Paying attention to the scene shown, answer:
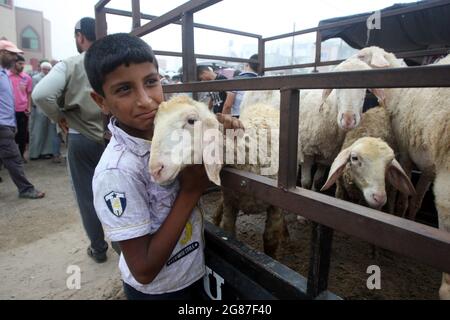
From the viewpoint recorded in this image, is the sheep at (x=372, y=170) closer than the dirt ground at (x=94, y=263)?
Yes

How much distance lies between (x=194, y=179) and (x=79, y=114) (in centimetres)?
191

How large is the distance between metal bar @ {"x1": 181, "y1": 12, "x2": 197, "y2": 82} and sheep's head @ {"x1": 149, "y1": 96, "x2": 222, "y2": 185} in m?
0.35

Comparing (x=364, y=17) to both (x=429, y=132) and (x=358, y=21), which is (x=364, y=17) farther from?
(x=429, y=132)

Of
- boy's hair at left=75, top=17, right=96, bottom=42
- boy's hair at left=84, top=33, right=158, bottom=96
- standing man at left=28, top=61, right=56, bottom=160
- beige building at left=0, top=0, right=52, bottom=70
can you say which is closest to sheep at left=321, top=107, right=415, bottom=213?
boy's hair at left=84, top=33, right=158, bottom=96

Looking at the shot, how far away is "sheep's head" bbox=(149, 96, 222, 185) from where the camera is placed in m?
1.07

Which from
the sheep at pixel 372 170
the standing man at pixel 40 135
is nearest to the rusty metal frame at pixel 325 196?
the sheep at pixel 372 170

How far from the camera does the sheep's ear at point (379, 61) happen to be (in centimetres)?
242

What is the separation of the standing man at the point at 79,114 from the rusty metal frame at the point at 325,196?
1.56m

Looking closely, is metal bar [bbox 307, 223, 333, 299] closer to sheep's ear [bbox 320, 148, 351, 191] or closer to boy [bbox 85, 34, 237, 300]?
boy [bbox 85, 34, 237, 300]

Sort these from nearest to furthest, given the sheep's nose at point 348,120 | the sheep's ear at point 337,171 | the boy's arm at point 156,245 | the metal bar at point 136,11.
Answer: the boy's arm at point 156,245 → the sheep's ear at point 337,171 → the metal bar at point 136,11 → the sheep's nose at point 348,120

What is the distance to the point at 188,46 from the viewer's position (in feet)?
5.00

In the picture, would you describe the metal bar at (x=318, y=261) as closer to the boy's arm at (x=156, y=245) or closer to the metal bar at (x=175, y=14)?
the boy's arm at (x=156, y=245)

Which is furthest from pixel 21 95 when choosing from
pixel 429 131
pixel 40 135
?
pixel 429 131

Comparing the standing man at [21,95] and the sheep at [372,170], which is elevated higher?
the standing man at [21,95]
